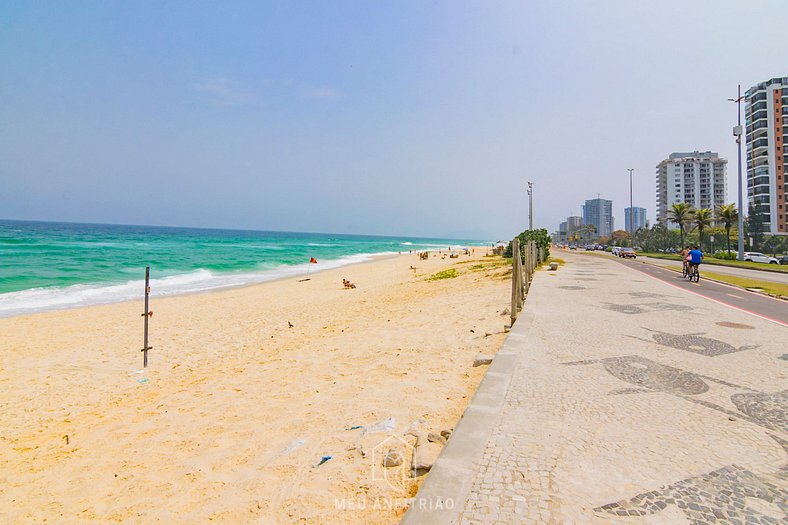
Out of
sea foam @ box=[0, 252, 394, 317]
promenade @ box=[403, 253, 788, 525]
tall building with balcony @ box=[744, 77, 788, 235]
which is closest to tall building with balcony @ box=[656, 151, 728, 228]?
tall building with balcony @ box=[744, 77, 788, 235]

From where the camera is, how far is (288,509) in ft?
9.98

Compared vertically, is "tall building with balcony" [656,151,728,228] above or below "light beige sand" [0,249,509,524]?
above

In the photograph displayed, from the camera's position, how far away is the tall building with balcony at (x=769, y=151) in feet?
282

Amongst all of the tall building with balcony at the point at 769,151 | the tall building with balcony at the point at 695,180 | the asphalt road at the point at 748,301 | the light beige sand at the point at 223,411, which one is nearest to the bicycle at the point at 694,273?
the asphalt road at the point at 748,301

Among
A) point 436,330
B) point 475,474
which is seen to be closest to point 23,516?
point 475,474

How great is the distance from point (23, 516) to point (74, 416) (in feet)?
9.53

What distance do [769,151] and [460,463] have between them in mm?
123149

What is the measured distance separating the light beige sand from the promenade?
60 cm

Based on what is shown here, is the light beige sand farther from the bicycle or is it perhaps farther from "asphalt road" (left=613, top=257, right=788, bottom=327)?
the bicycle

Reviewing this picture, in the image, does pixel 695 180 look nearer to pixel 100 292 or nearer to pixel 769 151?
pixel 769 151

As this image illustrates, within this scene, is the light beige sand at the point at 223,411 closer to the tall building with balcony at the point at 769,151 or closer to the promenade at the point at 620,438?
the promenade at the point at 620,438

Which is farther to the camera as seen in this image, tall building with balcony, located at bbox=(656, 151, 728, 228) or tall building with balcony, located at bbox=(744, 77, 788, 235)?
tall building with balcony, located at bbox=(656, 151, 728, 228)

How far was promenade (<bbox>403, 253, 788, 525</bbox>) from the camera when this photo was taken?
2.53 meters

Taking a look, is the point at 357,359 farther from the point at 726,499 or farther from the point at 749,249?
the point at 749,249
